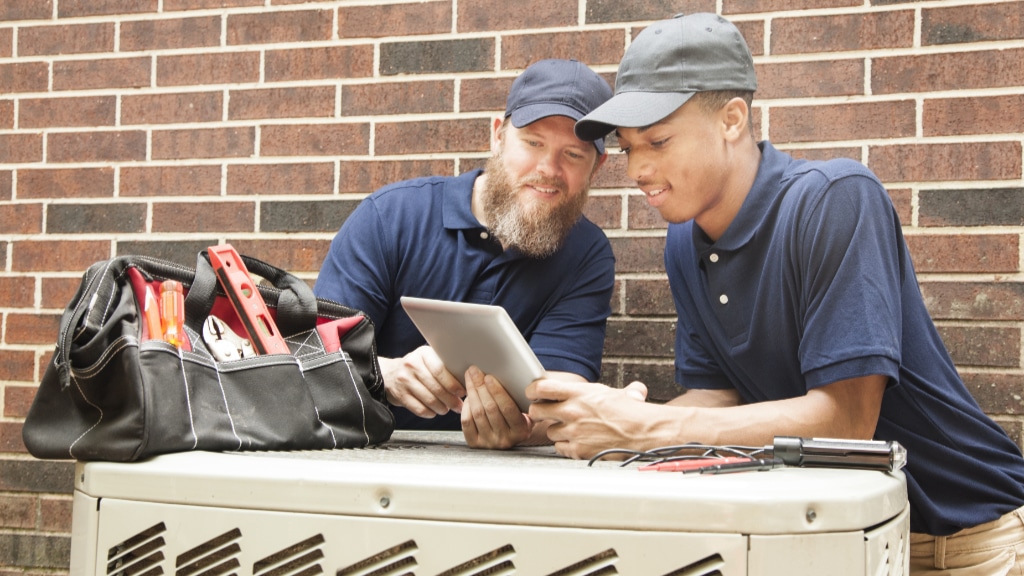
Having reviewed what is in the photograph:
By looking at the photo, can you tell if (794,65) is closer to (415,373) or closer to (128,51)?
(415,373)

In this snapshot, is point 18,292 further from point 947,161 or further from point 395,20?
point 947,161

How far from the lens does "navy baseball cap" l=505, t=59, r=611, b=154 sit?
6.77 ft

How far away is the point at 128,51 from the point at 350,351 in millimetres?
1452

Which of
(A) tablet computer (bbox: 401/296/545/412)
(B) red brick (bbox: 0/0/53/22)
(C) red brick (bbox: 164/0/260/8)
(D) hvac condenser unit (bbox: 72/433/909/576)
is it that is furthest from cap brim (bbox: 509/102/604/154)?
(B) red brick (bbox: 0/0/53/22)

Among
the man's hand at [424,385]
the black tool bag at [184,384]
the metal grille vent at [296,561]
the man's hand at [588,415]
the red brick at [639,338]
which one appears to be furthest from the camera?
the red brick at [639,338]

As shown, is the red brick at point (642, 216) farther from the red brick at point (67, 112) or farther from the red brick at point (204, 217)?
the red brick at point (67, 112)

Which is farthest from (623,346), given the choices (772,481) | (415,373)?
(772,481)

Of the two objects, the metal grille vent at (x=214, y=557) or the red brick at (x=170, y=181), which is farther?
the red brick at (x=170, y=181)

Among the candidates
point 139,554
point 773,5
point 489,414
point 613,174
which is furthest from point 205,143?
point 139,554

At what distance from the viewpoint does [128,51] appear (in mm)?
2572

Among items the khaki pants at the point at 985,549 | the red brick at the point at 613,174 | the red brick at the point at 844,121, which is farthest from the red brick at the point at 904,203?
the khaki pants at the point at 985,549

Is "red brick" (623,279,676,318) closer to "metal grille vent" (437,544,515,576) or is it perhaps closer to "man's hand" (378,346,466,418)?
"man's hand" (378,346,466,418)

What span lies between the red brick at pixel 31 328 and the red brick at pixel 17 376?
35 mm

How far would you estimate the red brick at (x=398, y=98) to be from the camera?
2.40m
